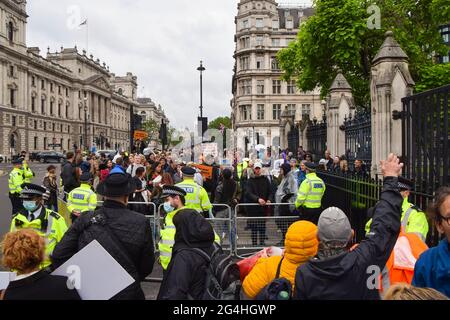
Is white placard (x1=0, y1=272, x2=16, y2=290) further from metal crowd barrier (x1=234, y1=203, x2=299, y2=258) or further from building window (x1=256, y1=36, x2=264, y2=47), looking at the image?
building window (x1=256, y1=36, x2=264, y2=47)

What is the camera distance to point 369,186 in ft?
22.0

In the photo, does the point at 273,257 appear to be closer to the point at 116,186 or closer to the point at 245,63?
the point at 116,186

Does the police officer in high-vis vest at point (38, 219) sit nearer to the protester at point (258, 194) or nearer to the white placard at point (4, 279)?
the white placard at point (4, 279)

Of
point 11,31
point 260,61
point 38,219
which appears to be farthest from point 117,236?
point 11,31

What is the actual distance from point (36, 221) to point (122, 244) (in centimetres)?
251

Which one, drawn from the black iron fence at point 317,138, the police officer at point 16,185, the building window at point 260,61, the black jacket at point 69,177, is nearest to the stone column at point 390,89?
the black iron fence at point 317,138

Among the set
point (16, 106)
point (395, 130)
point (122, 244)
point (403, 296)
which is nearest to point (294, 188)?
point (395, 130)

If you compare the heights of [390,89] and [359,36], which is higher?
[359,36]

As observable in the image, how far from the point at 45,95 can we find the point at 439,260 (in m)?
90.6

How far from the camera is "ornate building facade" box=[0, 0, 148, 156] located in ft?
227

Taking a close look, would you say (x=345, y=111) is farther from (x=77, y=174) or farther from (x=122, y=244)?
(x=122, y=244)

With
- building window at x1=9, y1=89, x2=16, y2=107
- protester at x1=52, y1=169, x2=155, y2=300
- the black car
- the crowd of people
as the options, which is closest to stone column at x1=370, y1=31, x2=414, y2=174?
the crowd of people

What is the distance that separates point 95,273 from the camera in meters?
3.14

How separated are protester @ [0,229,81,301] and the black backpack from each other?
2.96 feet
